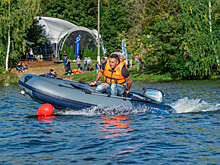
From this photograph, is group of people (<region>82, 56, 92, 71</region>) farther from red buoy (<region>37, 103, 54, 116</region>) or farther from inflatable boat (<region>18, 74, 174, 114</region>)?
red buoy (<region>37, 103, 54, 116</region>)

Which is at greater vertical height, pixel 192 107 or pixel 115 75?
pixel 115 75

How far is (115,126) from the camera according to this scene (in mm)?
10602

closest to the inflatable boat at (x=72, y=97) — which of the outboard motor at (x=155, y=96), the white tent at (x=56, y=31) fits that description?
the outboard motor at (x=155, y=96)

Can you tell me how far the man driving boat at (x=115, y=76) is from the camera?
12.2 meters

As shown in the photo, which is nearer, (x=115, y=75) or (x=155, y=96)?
(x=115, y=75)

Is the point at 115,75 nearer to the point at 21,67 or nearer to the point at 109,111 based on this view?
the point at 109,111

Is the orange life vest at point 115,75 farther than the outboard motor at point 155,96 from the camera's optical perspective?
No

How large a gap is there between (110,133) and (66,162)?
2.53 m

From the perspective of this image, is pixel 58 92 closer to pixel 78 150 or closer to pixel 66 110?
pixel 66 110

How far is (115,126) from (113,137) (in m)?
1.37

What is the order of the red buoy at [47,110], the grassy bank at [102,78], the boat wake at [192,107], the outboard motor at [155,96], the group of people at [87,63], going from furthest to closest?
the group of people at [87,63] < the grassy bank at [102,78] < the boat wake at [192,107] < the outboard motor at [155,96] < the red buoy at [47,110]

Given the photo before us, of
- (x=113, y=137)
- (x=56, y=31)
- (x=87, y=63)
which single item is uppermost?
(x=56, y=31)

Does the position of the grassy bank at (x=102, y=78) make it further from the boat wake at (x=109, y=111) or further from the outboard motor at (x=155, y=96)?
the boat wake at (x=109, y=111)

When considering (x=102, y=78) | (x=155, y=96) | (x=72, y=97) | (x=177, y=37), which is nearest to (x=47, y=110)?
(x=72, y=97)
